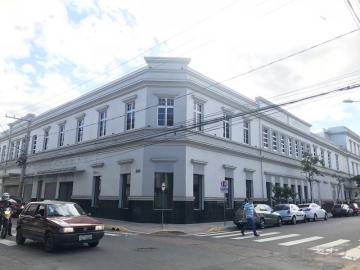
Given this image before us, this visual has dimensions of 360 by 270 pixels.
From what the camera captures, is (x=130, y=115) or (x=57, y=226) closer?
(x=57, y=226)

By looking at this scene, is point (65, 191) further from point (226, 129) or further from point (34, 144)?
point (226, 129)

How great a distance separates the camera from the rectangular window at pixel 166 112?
25.0 meters

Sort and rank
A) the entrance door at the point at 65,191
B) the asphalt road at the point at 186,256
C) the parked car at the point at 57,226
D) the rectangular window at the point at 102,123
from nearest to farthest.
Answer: the asphalt road at the point at 186,256 < the parked car at the point at 57,226 < the rectangular window at the point at 102,123 < the entrance door at the point at 65,191

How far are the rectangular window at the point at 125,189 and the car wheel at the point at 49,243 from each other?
47.0 ft

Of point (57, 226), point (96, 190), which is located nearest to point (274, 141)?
point (96, 190)

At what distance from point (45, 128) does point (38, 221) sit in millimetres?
28713

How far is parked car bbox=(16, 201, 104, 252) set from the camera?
1088 centimetres

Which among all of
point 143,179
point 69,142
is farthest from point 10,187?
point 143,179

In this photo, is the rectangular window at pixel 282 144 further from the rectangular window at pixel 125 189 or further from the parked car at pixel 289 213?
the rectangular window at pixel 125 189

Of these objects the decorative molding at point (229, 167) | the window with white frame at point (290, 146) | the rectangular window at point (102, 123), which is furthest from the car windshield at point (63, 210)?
the window with white frame at point (290, 146)

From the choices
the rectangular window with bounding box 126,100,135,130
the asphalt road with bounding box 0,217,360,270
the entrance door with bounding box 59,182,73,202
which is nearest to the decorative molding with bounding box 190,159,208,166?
the rectangular window with bounding box 126,100,135,130

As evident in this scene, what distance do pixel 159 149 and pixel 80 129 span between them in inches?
460

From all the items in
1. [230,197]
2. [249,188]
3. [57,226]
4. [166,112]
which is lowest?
[57,226]

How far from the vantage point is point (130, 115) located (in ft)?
88.1
